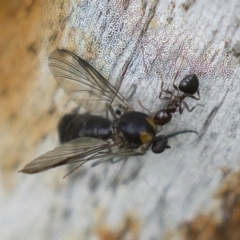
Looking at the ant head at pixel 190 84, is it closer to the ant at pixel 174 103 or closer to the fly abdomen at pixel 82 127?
the ant at pixel 174 103

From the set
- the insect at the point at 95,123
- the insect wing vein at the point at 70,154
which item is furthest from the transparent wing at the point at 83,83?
the insect wing vein at the point at 70,154

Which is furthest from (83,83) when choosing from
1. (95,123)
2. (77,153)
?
(77,153)

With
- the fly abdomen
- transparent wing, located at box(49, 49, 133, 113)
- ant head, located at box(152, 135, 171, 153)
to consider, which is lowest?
the fly abdomen

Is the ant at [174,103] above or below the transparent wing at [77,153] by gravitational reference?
above

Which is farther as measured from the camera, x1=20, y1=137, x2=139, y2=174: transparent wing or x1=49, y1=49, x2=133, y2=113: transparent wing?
x1=49, y1=49, x2=133, y2=113: transparent wing

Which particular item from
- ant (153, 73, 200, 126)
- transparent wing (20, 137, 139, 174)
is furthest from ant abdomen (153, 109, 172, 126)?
transparent wing (20, 137, 139, 174)

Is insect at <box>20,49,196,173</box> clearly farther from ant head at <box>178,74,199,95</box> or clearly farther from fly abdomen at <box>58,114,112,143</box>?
ant head at <box>178,74,199,95</box>
